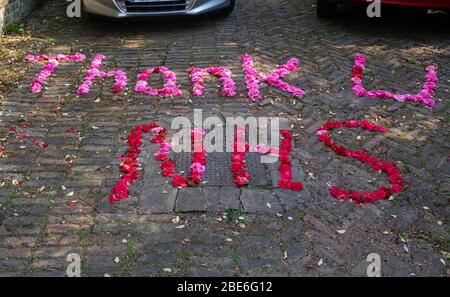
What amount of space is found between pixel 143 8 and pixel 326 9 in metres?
2.51

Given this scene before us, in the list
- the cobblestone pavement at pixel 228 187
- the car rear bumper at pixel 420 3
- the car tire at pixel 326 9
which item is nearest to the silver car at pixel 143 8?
the cobblestone pavement at pixel 228 187

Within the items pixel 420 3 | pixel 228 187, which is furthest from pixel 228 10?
pixel 228 187

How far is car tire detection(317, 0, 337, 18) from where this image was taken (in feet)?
22.4

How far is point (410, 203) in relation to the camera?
3.53 metres

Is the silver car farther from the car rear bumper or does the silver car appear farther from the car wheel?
the car rear bumper

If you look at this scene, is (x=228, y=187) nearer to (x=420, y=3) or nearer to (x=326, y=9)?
(x=420, y=3)

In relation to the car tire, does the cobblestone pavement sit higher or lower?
lower

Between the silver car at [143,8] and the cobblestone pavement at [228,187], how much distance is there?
44 centimetres

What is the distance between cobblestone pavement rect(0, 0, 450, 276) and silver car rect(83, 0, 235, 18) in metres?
0.44

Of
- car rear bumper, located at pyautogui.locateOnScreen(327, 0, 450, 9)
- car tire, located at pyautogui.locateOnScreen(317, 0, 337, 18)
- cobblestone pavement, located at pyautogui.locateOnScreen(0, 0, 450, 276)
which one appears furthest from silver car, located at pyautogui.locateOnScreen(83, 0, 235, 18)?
car rear bumper, located at pyautogui.locateOnScreen(327, 0, 450, 9)

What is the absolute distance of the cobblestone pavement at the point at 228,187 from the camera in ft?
10.0
